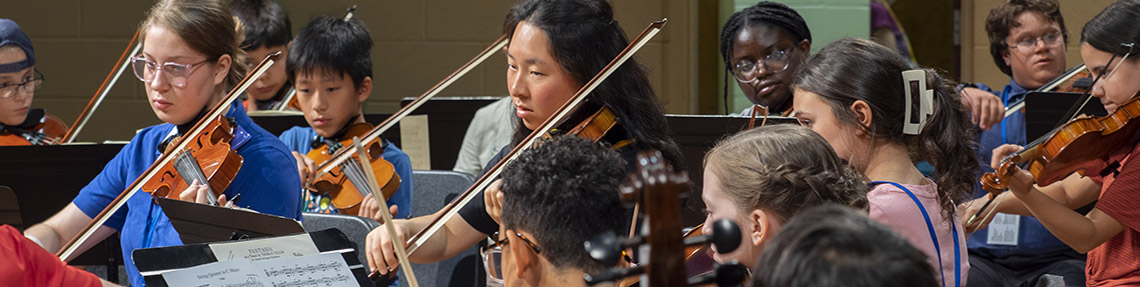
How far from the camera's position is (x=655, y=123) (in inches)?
73.5

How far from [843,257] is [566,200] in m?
0.59

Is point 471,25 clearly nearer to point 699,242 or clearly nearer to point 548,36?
point 548,36

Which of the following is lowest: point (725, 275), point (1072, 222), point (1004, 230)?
point (1004, 230)

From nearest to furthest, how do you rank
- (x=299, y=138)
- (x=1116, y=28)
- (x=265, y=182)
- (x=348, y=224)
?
(x=265, y=182) → (x=1116, y=28) → (x=348, y=224) → (x=299, y=138)

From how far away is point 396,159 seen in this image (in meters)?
2.97

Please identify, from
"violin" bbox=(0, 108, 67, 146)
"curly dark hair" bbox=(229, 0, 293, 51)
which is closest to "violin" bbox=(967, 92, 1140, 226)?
"violin" bbox=(0, 108, 67, 146)

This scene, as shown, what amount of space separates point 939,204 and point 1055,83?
1.68 meters

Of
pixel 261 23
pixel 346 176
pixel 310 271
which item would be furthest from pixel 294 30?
pixel 310 271

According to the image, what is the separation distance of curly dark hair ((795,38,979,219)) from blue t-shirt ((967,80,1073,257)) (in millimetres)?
923

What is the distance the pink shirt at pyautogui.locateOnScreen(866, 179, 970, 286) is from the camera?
1.51 metres

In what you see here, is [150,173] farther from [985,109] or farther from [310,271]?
[985,109]

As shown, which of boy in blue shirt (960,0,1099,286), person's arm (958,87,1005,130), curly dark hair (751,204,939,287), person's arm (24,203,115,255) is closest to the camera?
curly dark hair (751,204,939,287)

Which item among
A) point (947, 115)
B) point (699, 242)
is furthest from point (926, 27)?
point (699, 242)

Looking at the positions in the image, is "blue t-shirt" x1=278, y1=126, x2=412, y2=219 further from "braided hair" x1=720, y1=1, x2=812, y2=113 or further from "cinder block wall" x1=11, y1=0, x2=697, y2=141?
"cinder block wall" x1=11, y1=0, x2=697, y2=141
